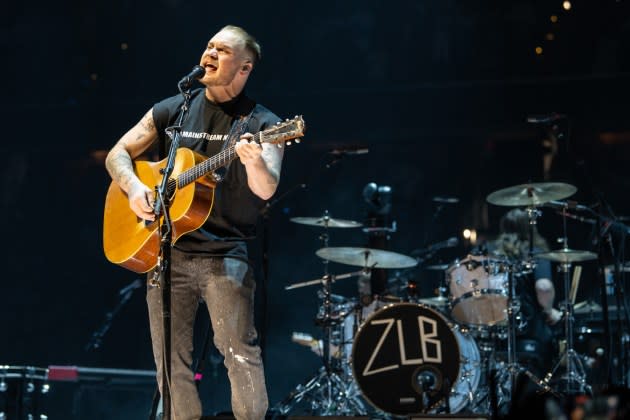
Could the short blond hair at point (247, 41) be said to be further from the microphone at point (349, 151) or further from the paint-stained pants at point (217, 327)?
the microphone at point (349, 151)

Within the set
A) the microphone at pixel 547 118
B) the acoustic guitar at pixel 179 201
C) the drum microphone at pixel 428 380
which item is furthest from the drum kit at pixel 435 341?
the acoustic guitar at pixel 179 201

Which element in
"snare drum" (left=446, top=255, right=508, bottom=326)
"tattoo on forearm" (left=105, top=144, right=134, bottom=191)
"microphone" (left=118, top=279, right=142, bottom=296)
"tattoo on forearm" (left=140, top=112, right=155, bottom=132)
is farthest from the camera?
"microphone" (left=118, top=279, right=142, bottom=296)

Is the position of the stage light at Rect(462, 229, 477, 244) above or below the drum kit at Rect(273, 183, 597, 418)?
above

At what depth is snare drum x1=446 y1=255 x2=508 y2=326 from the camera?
6.93 metres

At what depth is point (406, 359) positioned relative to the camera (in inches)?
242

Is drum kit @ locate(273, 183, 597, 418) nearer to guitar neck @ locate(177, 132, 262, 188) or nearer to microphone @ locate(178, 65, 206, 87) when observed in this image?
guitar neck @ locate(177, 132, 262, 188)

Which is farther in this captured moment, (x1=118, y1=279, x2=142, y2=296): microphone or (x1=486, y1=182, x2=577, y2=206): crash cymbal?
(x1=118, y1=279, x2=142, y2=296): microphone

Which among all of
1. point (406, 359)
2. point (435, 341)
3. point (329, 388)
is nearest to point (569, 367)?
point (435, 341)

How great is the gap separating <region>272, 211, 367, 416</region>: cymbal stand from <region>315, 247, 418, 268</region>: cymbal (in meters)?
0.16

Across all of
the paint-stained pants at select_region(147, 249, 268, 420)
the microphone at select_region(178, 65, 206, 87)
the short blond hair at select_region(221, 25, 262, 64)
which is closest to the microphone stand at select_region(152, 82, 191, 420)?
the microphone at select_region(178, 65, 206, 87)

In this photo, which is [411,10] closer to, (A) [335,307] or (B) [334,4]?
(B) [334,4]

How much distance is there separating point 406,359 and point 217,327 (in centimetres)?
266

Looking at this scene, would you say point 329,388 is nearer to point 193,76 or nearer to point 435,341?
point 435,341

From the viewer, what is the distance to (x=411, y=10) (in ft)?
28.6
